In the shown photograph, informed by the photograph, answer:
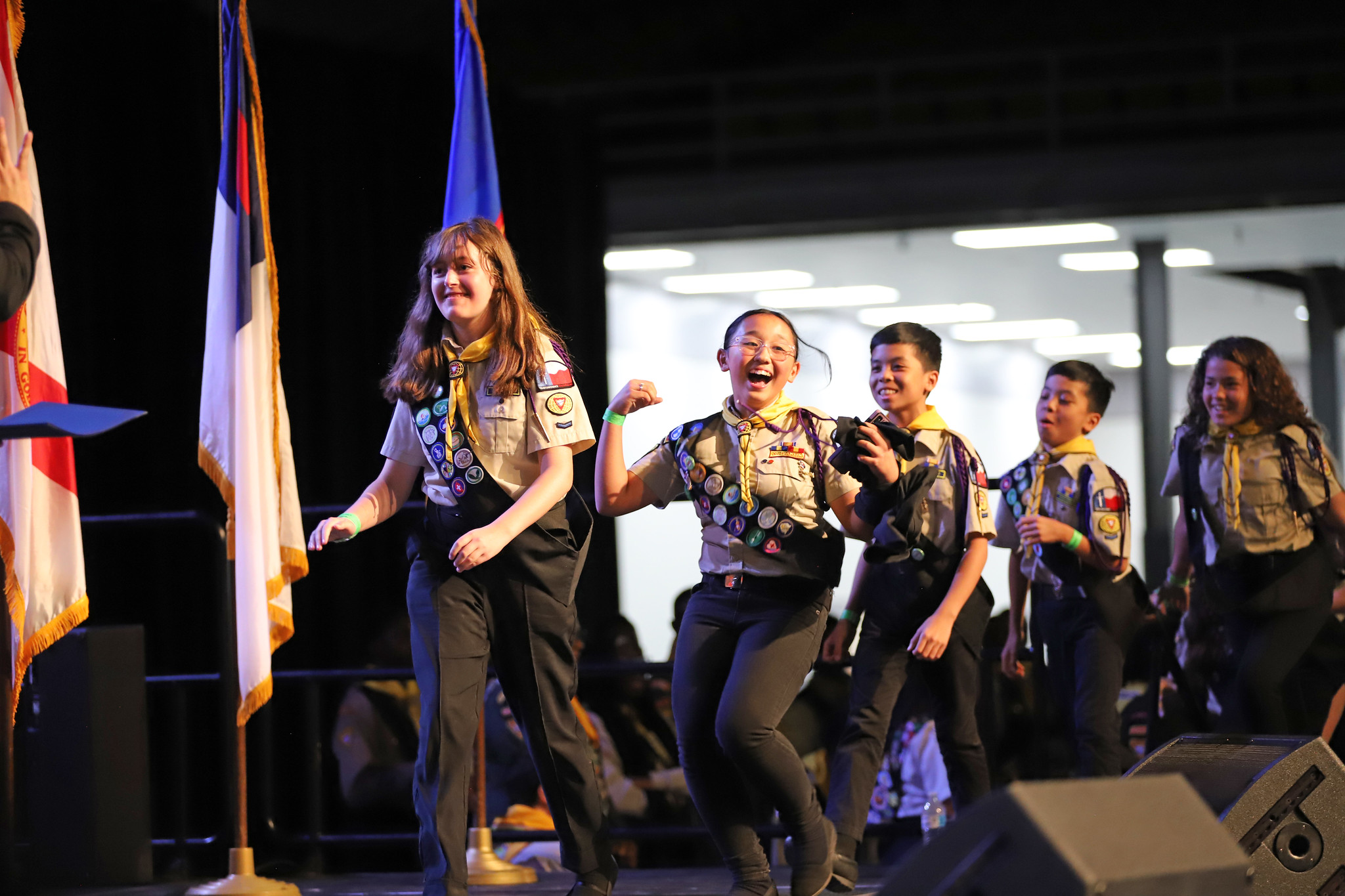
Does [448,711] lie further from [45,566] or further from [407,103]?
[407,103]

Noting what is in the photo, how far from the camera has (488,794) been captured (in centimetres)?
498

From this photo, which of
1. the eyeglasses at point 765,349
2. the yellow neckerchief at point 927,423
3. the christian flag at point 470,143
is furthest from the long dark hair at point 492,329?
the yellow neckerchief at point 927,423

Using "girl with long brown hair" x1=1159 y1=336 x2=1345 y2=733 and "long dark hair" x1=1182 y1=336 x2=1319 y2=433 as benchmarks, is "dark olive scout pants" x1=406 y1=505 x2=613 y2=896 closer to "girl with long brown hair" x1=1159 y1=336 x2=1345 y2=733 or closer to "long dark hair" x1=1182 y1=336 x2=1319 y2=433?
"girl with long brown hair" x1=1159 y1=336 x2=1345 y2=733

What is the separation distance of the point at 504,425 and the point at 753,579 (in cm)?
64

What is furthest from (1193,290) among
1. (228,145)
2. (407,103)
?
(228,145)

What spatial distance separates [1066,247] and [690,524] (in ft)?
11.3

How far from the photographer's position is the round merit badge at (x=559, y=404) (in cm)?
305

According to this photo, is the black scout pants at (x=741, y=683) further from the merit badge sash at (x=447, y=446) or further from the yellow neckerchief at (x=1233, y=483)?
Answer: the yellow neckerchief at (x=1233, y=483)

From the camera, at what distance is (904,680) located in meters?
3.62

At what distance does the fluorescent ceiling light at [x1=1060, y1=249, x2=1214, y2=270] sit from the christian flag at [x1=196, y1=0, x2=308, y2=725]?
25.2 ft

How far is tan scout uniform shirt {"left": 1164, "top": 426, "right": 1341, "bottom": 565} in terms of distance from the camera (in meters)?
3.98

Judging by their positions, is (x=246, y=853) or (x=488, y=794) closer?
(x=246, y=853)

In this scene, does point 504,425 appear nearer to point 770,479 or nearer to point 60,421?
point 770,479

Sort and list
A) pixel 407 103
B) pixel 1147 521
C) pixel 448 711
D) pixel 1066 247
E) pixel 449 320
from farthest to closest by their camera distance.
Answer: pixel 1066 247
pixel 1147 521
pixel 407 103
pixel 449 320
pixel 448 711
